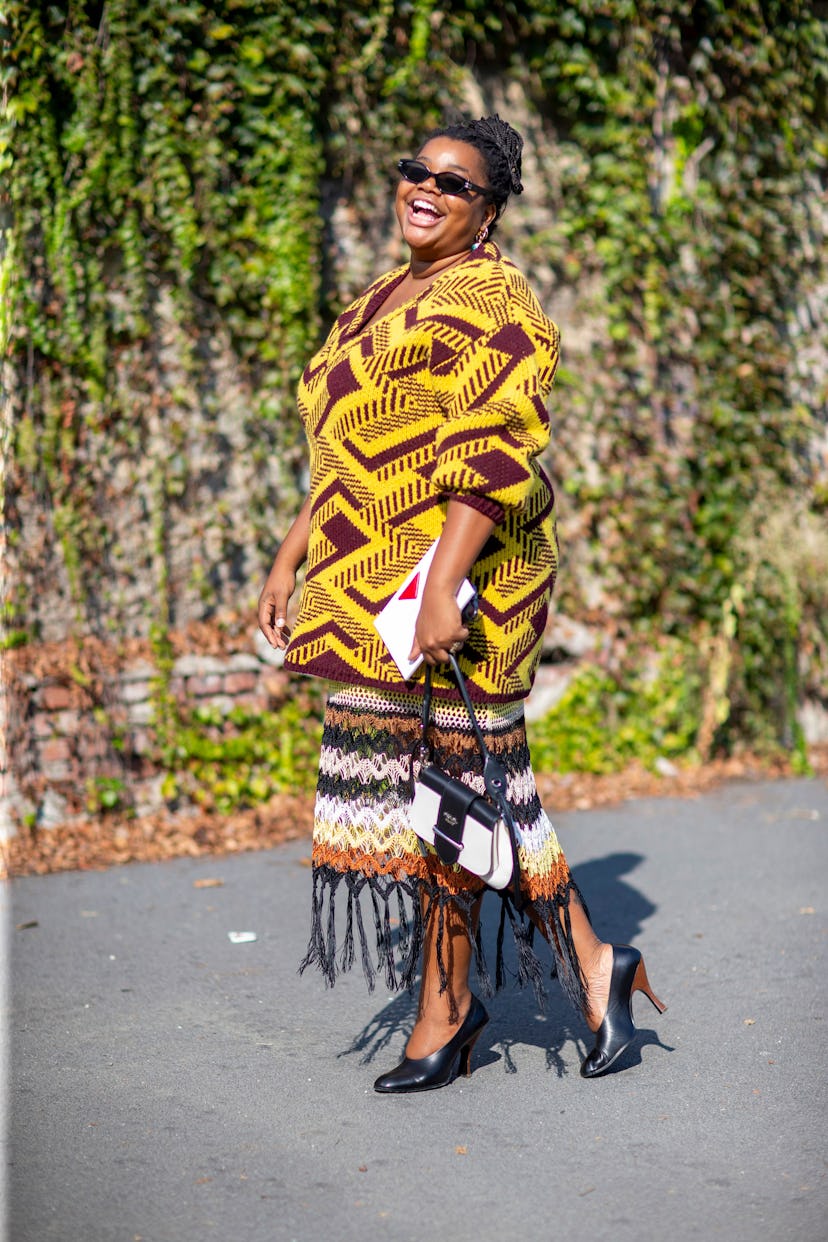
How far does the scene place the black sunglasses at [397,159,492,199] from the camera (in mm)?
2672

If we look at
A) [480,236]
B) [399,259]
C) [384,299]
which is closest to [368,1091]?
[384,299]

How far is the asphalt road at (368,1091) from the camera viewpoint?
229 cm

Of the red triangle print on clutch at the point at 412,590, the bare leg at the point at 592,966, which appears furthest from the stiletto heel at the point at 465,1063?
the red triangle print on clutch at the point at 412,590

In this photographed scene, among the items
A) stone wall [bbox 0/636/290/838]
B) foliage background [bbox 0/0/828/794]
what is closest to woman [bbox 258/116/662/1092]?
stone wall [bbox 0/636/290/838]

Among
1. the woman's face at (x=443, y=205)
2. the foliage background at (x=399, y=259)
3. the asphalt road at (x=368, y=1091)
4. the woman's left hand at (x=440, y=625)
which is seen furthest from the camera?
the foliage background at (x=399, y=259)

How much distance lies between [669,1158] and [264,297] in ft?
12.7

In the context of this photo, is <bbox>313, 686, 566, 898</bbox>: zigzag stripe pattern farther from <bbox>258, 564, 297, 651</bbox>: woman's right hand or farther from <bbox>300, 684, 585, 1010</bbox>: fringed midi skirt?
<bbox>258, 564, 297, 651</bbox>: woman's right hand

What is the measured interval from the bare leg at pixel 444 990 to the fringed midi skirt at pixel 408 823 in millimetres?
18

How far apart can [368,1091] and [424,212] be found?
6.18 feet

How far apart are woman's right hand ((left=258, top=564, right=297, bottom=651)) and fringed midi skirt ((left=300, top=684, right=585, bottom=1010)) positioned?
295 millimetres

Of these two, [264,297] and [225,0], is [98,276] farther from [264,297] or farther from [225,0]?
[225,0]

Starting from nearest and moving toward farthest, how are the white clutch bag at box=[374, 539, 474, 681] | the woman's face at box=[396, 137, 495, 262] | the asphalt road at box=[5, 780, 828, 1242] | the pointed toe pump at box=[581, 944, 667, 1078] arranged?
1. the asphalt road at box=[5, 780, 828, 1242]
2. the white clutch bag at box=[374, 539, 474, 681]
3. the woman's face at box=[396, 137, 495, 262]
4. the pointed toe pump at box=[581, 944, 667, 1078]

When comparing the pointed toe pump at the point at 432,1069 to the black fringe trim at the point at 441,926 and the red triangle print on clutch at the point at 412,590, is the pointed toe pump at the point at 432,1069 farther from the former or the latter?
the red triangle print on clutch at the point at 412,590

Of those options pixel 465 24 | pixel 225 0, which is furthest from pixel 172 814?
pixel 465 24
